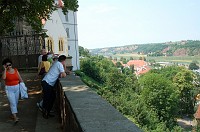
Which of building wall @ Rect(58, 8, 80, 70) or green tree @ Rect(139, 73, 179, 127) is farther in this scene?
building wall @ Rect(58, 8, 80, 70)

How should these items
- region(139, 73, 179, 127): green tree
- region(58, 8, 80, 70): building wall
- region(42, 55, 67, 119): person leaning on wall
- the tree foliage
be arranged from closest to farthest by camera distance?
region(42, 55, 67, 119): person leaning on wall → the tree foliage → region(139, 73, 179, 127): green tree → region(58, 8, 80, 70): building wall

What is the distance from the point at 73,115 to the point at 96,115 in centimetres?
65

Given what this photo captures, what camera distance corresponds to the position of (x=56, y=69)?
827 cm

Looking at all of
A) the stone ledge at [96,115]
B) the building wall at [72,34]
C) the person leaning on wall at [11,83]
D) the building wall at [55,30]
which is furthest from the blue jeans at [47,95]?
the building wall at [72,34]

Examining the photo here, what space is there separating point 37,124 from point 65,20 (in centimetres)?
6083

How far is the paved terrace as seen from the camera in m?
3.56

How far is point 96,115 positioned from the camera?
13.5 feet

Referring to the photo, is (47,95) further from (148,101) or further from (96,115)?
(148,101)

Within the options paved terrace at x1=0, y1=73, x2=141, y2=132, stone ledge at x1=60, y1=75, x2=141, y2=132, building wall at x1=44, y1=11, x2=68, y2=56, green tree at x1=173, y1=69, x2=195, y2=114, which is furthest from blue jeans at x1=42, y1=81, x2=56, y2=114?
green tree at x1=173, y1=69, x2=195, y2=114

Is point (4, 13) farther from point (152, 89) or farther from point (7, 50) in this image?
point (152, 89)

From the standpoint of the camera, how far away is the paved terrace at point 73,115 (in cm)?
356

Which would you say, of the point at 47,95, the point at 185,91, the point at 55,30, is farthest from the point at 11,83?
the point at 185,91

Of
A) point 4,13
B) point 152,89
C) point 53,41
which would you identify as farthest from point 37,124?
point 152,89

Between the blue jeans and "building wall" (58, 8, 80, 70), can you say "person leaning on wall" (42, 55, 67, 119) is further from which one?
"building wall" (58, 8, 80, 70)
